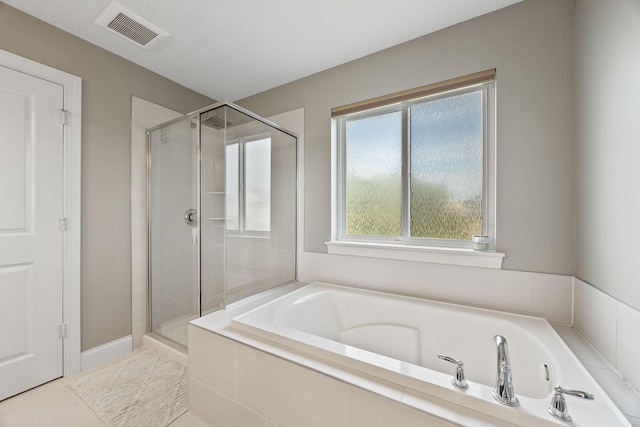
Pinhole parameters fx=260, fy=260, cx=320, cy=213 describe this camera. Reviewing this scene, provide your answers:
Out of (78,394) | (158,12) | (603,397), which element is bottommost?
(78,394)

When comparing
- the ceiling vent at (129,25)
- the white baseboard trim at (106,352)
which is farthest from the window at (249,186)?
the white baseboard trim at (106,352)

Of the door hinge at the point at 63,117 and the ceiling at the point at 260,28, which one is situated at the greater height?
the ceiling at the point at 260,28

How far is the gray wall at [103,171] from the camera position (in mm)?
1781

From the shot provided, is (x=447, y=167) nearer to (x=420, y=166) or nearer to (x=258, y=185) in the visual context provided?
(x=420, y=166)

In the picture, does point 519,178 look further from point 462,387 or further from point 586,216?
point 462,387

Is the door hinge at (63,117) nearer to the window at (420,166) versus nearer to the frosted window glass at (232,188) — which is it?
the frosted window glass at (232,188)

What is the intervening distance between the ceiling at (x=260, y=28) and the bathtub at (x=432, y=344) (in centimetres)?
178

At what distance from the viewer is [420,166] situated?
189cm

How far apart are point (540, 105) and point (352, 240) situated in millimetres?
1460

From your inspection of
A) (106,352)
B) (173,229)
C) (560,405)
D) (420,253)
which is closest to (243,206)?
(173,229)

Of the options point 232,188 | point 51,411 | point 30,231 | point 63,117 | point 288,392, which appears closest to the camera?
point 288,392

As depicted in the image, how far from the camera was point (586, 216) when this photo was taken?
4.14ft

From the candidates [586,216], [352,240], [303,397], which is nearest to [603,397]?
[586,216]

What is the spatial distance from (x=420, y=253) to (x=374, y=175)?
714mm
